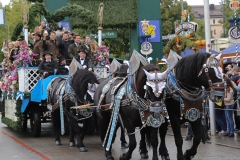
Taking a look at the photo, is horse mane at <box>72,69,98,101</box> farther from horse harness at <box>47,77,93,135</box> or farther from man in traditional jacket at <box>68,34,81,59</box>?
man in traditional jacket at <box>68,34,81,59</box>

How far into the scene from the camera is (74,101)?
12188mm

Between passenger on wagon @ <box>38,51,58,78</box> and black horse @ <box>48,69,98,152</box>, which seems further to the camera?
passenger on wagon @ <box>38,51,58,78</box>

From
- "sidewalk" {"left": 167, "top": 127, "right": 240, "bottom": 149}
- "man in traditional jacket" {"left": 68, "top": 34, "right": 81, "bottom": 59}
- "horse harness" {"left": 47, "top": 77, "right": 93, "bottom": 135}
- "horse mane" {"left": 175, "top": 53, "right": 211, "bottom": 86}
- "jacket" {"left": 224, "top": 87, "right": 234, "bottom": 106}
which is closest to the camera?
"horse mane" {"left": 175, "top": 53, "right": 211, "bottom": 86}

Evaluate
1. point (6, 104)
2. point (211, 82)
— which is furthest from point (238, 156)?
point (6, 104)

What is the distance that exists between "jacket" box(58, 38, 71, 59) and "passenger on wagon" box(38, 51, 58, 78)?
1275mm

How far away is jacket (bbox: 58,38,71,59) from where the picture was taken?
15.9 meters

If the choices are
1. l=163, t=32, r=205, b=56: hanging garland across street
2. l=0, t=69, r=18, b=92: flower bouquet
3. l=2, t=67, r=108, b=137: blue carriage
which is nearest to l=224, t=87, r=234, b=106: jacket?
l=163, t=32, r=205, b=56: hanging garland across street

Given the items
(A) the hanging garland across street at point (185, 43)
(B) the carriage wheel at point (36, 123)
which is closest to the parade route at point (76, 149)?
(B) the carriage wheel at point (36, 123)

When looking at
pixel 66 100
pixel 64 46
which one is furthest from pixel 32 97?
pixel 66 100

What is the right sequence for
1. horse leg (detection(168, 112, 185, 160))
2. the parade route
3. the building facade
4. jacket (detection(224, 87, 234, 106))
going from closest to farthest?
horse leg (detection(168, 112, 185, 160)) < the parade route < jacket (detection(224, 87, 234, 106)) < the building facade

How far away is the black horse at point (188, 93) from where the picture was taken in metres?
8.81

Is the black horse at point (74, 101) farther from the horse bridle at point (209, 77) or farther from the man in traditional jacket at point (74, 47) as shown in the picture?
the horse bridle at point (209, 77)

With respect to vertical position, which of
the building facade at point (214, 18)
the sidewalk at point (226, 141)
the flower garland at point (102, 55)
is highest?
the building facade at point (214, 18)

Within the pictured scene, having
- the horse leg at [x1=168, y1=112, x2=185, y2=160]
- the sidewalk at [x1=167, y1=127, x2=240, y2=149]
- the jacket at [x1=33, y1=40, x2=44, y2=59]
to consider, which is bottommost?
the sidewalk at [x1=167, y1=127, x2=240, y2=149]
